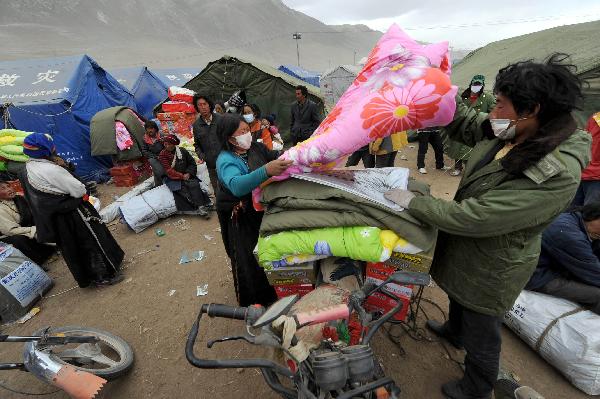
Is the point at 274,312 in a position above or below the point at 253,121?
below

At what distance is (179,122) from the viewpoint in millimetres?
7586

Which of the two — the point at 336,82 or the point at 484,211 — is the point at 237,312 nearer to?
the point at 484,211

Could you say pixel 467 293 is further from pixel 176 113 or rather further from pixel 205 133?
pixel 176 113

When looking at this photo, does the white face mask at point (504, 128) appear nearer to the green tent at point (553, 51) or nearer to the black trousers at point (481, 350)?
the black trousers at point (481, 350)

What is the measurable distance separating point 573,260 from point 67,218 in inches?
191

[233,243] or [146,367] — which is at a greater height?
[233,243]

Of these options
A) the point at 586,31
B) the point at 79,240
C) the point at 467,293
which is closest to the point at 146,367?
the point at 79,240

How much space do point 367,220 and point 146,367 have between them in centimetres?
248

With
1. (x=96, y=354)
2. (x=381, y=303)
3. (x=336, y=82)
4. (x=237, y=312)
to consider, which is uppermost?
(x=336, y=82)

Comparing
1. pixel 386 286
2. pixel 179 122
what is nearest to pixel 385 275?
pixel 386 286

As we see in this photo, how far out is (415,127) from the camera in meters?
1.78

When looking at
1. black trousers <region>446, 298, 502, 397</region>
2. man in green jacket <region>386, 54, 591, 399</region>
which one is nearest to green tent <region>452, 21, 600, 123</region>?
man in green jacket <region>386, 54, 591, 399</region>

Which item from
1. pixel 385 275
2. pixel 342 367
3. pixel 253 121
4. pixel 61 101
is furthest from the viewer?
pixel 61 101

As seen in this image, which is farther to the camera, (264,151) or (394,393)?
(264,151)
